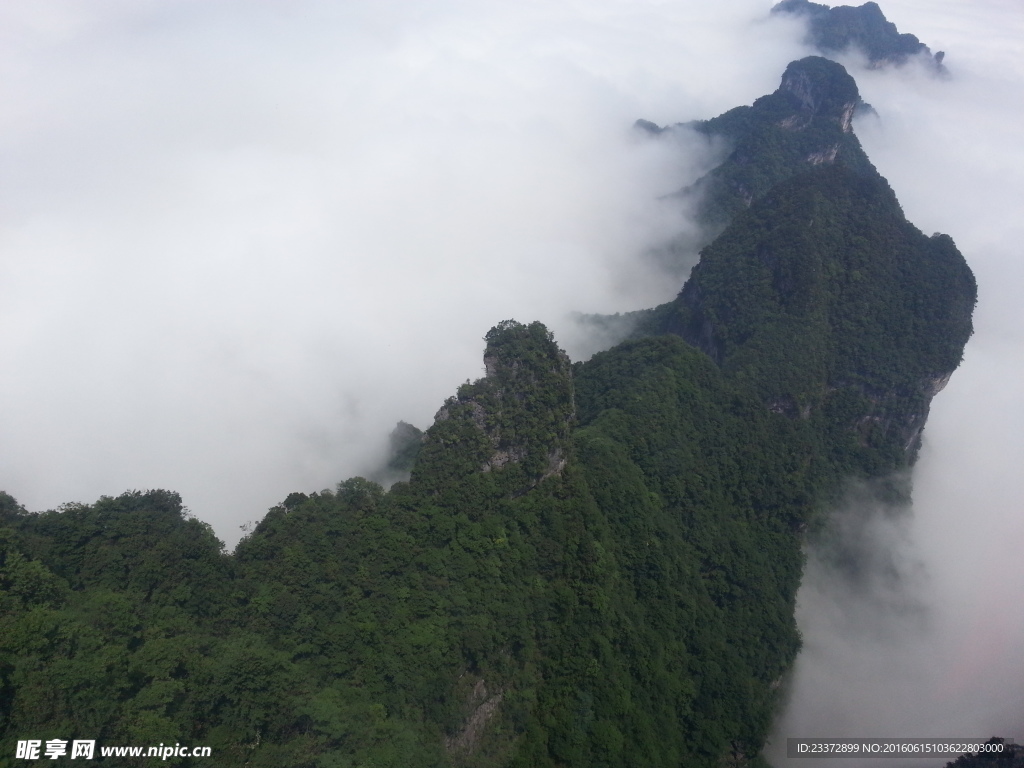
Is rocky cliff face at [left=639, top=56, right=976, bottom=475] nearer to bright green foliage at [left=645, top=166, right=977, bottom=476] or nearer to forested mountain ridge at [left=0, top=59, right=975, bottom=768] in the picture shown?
bright green foliage at [left=645, top=166, right=977, bottom=476]

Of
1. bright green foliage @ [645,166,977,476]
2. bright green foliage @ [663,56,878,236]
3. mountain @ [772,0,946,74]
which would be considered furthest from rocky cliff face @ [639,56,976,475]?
mountain @ [772,0,946,74]

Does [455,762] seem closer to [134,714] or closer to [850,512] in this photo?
[134,714]

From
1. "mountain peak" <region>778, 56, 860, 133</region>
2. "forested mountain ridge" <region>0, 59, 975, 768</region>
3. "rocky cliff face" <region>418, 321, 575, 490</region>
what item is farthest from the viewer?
"mountain peak" <region>778, 56, 860, 133</region>

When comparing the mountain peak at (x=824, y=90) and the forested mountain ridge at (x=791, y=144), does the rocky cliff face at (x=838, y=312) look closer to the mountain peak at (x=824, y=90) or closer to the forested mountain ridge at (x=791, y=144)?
the forested mountain ridge at (x=791, y=144)

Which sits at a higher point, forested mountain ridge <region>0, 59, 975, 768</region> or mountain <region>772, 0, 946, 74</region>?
mountain <region>772, 0, 946, 74</region>

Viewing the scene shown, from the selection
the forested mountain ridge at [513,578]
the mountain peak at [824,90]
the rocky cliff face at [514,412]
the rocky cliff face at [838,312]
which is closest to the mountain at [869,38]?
the mountain peak at [824,90]

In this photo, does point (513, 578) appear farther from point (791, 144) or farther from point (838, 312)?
point (791, 144)

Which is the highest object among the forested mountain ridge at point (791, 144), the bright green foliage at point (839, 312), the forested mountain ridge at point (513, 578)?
the forested mountain ridge at point (791, 144)
